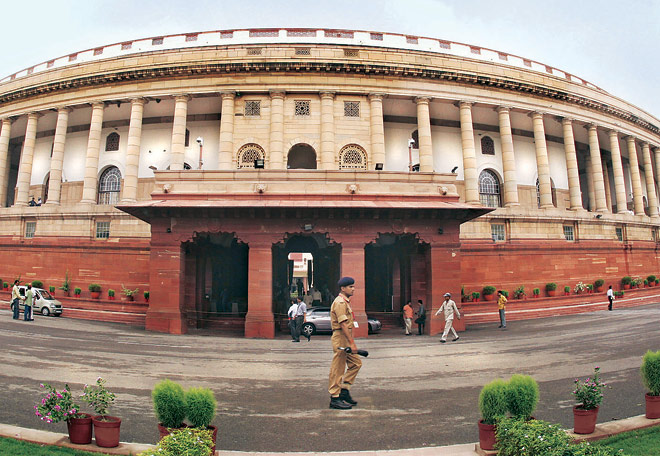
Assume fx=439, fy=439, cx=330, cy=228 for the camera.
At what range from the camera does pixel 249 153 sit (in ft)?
99.2

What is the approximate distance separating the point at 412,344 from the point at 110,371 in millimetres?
9706

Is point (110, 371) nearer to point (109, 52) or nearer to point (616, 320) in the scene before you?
point (616, 320)

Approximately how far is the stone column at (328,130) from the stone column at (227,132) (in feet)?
20.3

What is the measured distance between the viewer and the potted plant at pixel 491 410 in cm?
536

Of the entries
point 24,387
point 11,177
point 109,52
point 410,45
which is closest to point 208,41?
point 109,52

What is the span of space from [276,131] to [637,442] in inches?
1052

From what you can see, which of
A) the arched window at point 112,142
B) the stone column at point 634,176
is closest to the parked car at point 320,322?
the arched window at point 112,142

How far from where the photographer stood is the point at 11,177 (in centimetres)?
4275

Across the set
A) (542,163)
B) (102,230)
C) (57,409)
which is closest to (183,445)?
(57,409)

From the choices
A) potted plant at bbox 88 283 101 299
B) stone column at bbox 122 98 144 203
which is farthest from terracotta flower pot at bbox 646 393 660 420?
stone column at bbox 122 98 144 203

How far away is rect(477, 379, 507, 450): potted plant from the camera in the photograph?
5.36m

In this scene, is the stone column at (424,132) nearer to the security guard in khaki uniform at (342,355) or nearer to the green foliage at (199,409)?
the security guard in khaki uniform at (342,355)

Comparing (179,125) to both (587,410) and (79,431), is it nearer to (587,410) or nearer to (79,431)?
(79,431)

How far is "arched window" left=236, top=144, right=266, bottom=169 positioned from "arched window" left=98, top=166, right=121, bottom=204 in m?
11.1
